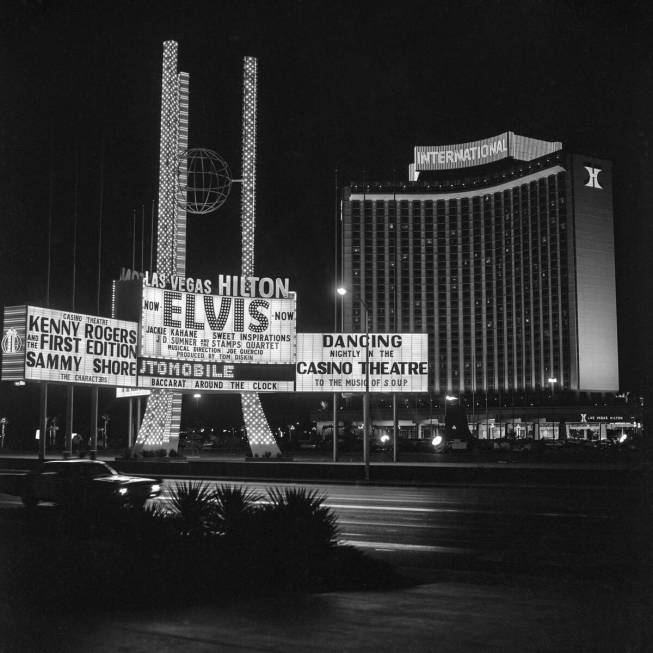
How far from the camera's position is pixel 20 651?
7.52 m

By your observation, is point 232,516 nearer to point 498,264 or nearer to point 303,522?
point 303,522

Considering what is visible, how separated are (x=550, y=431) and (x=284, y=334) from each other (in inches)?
3868

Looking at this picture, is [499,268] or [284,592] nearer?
[284,592]

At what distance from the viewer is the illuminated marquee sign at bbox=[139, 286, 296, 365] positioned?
47.6 metres

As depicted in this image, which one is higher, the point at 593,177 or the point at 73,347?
the point at 593,177

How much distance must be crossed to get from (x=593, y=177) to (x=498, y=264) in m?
22.4

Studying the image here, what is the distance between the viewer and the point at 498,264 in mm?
159375

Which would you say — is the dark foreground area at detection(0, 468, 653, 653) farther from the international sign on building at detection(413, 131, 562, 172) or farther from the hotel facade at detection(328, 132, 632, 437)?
the international sign on building at detection(413, 131, 562, 172)

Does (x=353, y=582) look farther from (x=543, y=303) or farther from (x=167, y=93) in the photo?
(x=543, y=303)

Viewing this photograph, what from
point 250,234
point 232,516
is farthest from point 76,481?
point 250,234

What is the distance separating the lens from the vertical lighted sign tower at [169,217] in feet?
168

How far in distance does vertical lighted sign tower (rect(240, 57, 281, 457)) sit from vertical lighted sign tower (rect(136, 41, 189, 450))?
3.77 meters

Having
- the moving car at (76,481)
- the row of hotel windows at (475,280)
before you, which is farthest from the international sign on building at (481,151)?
the moving car at (76,481)

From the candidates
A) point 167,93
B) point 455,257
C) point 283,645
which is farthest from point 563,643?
point 455,257
